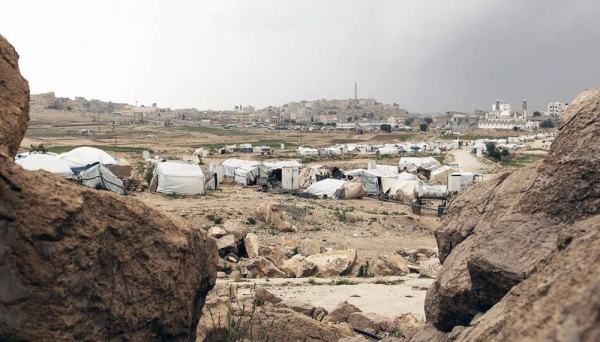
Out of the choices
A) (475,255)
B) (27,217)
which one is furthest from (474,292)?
(27,217)

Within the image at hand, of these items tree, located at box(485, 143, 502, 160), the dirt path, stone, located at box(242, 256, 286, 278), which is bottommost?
the dirt path

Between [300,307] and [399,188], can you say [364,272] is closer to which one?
[300,307]

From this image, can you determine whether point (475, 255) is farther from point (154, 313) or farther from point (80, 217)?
point (80, 217)

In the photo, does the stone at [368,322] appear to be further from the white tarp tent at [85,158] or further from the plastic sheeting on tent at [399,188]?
the white tarp tent at [85,158]

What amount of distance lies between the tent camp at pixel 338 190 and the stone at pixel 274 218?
988cm

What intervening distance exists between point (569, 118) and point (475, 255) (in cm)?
181

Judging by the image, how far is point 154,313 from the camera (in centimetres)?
497

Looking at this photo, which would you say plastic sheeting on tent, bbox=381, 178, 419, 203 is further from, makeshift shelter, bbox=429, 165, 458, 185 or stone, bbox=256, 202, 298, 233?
stone, bbox=256, 202, 298, 233

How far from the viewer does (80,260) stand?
4.31 m

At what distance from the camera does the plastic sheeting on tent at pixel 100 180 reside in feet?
89.9

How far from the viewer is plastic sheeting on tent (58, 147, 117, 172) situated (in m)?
30.8

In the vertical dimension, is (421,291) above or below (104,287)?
below

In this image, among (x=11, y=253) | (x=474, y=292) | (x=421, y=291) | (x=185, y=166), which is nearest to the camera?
(x=11, y=253)

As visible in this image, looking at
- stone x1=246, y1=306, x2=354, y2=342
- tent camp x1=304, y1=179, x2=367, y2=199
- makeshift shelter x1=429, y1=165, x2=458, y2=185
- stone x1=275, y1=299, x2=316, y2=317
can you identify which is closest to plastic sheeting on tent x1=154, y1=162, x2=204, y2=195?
tent camp x1=304, y1=179, x2=367, y2=199
